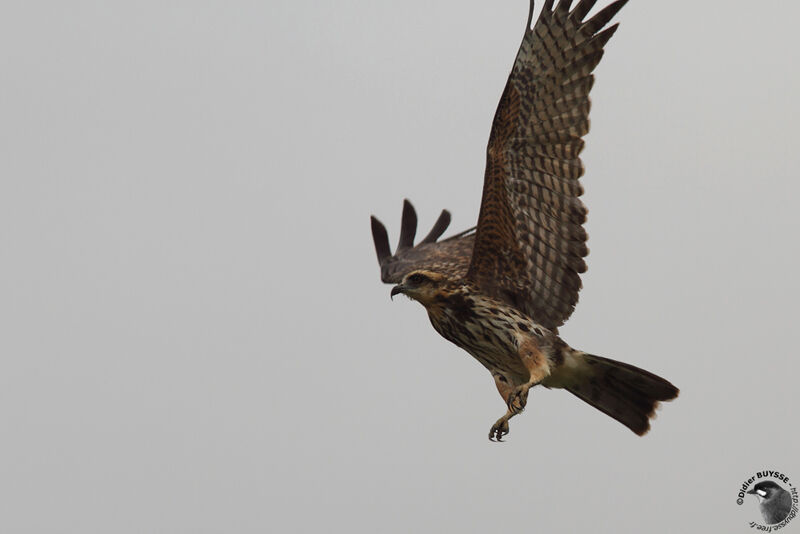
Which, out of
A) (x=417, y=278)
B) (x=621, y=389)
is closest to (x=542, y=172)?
(x=417, y=278)

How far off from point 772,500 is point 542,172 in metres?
4.22

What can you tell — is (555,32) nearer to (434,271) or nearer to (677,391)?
(434,271)

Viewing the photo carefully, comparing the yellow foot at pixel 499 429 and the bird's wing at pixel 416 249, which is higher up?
the bird's wing at pixel 416 249

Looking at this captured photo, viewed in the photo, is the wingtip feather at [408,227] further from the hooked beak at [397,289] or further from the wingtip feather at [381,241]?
the hooked beak at [397,289]

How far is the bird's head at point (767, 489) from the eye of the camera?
46.7 feet

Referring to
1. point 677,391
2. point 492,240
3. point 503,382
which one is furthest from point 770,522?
point 492,240

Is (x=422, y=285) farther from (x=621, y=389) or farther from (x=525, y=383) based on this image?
(x=621, y=389)

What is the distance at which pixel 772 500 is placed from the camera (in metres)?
14.2

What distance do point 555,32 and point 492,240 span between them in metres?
1.62

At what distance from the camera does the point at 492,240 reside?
39.8 ft

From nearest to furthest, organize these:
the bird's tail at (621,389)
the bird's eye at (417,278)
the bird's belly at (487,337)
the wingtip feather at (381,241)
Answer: the bird's belly at (487,337) → the bird's eye at (417,278) → the bird's tail at (621,389) → the wingtip feather at (381,241)

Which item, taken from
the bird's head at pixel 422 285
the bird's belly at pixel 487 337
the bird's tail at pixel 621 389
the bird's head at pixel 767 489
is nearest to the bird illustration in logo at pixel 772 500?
the bird's head at pixel 767 489

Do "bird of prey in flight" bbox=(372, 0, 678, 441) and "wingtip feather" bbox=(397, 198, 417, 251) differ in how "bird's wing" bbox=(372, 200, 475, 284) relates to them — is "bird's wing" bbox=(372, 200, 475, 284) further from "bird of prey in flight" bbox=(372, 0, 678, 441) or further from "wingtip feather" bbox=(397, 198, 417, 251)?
"bird of prey in flight" bbox=(372, 0, 678, 441)

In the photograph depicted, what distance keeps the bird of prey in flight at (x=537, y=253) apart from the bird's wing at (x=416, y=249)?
0.63 m
